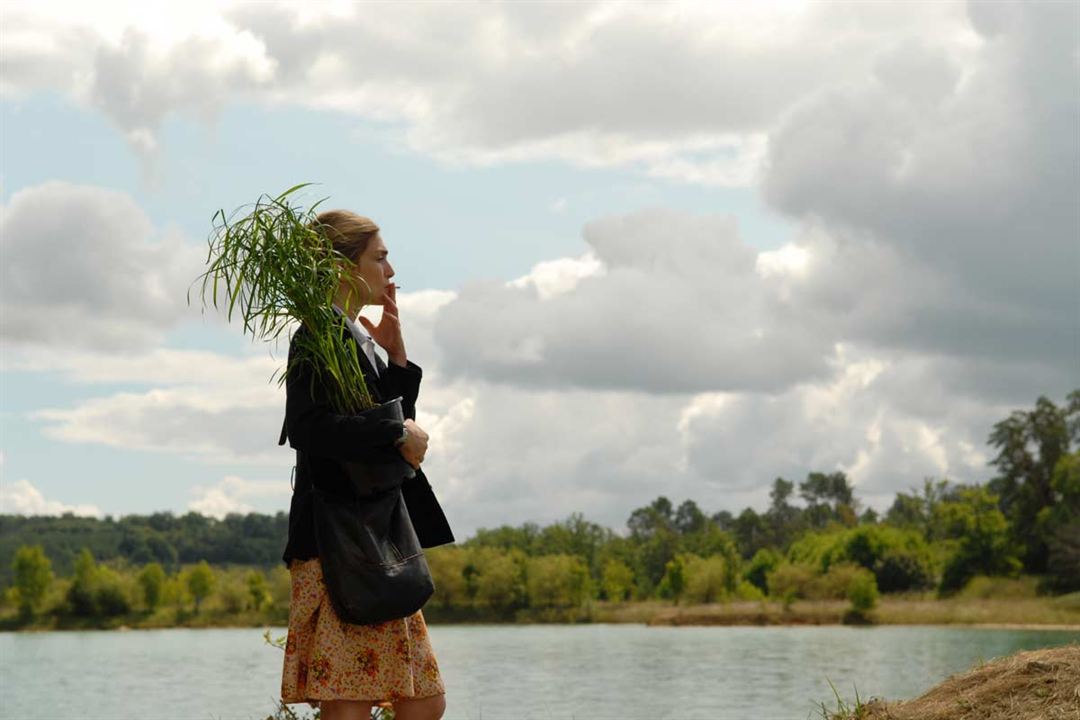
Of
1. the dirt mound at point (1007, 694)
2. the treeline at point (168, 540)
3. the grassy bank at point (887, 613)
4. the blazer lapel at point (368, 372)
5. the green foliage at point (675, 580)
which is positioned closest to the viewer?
the blazer lapel at point (368, 372)

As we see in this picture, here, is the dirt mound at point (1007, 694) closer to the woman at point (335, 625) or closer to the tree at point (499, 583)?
the woman at point (335, 625)

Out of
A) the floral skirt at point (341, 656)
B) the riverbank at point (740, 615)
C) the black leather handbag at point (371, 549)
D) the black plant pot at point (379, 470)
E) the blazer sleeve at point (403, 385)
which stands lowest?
the riverbank at point (740, 615)

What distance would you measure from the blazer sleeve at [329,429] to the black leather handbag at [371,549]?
0.19 feet

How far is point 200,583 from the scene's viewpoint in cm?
9044

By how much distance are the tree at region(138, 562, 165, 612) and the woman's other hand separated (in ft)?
298

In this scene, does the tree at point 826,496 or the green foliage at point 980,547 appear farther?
the tree at point 826,496

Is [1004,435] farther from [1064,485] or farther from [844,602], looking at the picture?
[844,602]

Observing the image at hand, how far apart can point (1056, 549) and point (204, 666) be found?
4922cm

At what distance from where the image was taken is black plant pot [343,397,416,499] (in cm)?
361

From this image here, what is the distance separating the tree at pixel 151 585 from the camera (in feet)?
292

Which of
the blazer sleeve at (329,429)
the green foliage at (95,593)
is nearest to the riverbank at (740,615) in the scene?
the green foliage at (95,593)

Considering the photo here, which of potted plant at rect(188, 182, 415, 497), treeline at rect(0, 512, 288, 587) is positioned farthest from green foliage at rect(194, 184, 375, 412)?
treeline at rect(0, 512, 288, 587)

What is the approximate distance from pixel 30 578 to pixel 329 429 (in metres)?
90.8

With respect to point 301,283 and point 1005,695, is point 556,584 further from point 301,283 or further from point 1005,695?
point 301,283
